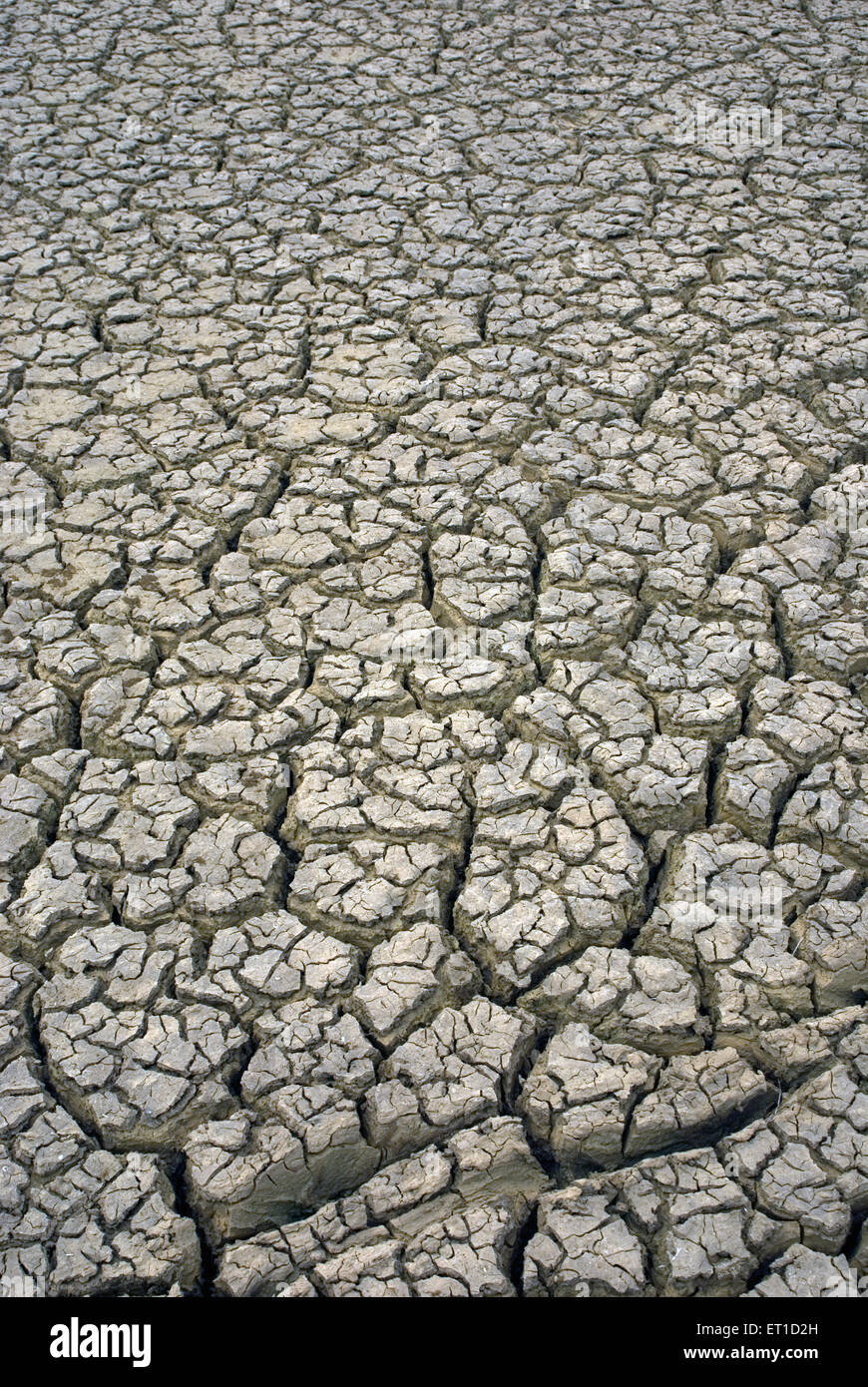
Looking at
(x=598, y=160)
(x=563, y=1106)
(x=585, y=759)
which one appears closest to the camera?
(x=563, y=1106)

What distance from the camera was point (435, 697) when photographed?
2.36m

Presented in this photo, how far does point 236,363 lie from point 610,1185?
2361 millimetres

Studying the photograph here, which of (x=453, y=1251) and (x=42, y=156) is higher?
(x=42, y=156)

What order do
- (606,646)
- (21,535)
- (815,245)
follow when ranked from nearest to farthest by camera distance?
(606,646)
(21,535)
(815,245)

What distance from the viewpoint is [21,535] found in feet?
9.02

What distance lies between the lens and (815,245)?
354 centimetres

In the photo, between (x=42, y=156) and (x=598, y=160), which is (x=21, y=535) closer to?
(x=42, y=156)

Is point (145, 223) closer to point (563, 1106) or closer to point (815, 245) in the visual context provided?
point (815, 245)

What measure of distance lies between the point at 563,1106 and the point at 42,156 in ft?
12.0

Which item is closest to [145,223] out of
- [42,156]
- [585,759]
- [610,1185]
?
[42,156]

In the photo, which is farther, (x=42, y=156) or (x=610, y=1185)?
(x=42, y=156)

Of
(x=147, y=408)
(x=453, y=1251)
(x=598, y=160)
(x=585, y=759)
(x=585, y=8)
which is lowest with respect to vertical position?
(x=453, y=1251)

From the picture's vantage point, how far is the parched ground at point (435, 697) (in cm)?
172

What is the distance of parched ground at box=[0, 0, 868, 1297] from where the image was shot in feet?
5.65
